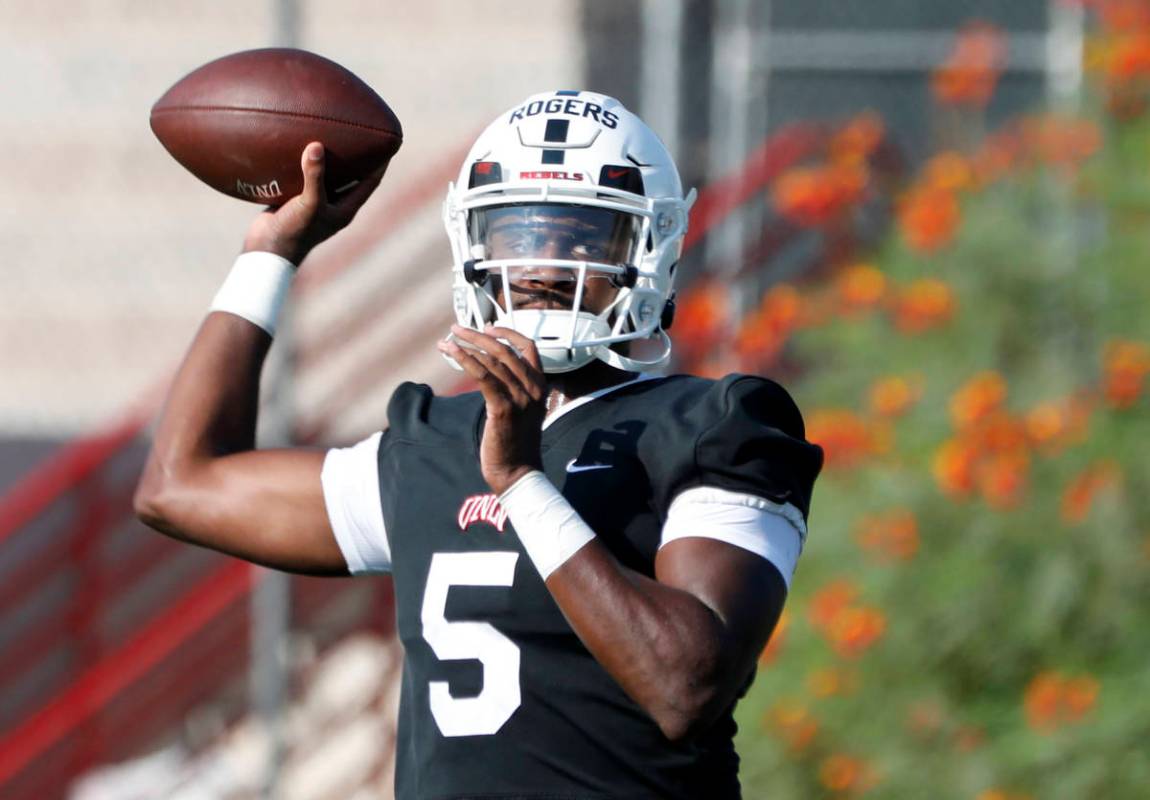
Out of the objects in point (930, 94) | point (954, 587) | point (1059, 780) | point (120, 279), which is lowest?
point (1059, 780)

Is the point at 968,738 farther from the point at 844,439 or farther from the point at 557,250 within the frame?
the point at 557,250

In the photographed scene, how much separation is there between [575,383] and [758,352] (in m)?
3.13

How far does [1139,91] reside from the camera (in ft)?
19.6

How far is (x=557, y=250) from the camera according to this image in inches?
102

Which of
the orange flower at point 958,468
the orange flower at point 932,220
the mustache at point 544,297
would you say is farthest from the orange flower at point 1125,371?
the mustache at point 544,297

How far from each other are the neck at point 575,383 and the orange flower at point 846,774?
2.61 meters

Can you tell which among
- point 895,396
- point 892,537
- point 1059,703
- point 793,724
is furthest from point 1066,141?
point 793,724

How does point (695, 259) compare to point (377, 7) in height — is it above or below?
below

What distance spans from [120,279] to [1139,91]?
12.0ft

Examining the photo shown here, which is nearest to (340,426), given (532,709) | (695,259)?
(695,259)

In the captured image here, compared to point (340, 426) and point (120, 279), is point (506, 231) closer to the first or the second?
point (340, 426)

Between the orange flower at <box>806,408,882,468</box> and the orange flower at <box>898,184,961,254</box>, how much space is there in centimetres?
64

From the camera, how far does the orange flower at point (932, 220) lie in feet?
18.5

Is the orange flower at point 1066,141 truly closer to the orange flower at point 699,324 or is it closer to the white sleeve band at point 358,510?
the orange flower at point 699,324
